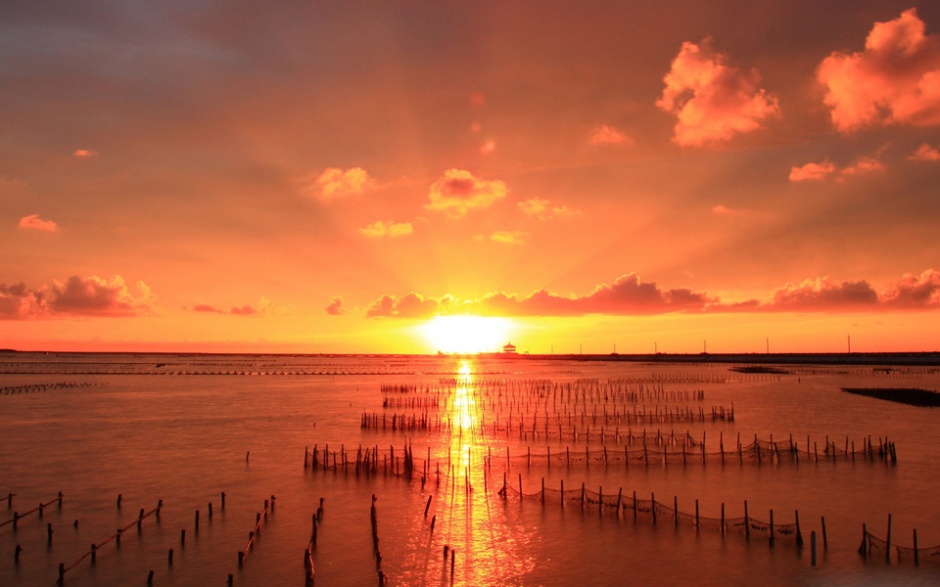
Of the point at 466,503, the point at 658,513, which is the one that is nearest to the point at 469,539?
the point at 466,503

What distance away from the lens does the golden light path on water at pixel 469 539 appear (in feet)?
72.6

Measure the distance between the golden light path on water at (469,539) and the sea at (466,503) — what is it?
0.11 meters

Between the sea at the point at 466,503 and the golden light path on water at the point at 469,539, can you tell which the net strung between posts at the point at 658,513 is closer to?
the sea at the point at 466,503

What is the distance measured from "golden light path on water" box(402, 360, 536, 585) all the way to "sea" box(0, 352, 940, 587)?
0.11 meters

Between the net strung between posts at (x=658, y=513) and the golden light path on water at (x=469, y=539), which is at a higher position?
the net strung between posts at (x=658, y=513)

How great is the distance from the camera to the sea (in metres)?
22.5

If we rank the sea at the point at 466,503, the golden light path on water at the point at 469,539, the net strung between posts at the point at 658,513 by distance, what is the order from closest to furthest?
the golden light path on water at the point at 469,539 → the sea at the point at 466,503 → the net strung between posts at the point at 658,513

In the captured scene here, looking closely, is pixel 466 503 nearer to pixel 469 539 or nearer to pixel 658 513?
pixel 469 539

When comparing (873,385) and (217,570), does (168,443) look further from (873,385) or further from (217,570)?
(873,385)

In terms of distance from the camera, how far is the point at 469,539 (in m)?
25.6

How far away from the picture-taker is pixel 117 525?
2738 cm

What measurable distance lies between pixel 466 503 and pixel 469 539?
5.26m

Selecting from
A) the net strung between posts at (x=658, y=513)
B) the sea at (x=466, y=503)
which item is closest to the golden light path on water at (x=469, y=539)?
the sea at (x=466, y=503)

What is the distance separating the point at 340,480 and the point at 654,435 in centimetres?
2734
